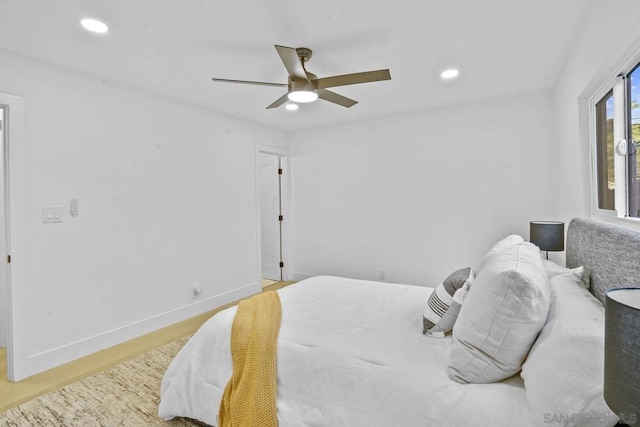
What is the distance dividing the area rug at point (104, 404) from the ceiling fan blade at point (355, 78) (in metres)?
2.35

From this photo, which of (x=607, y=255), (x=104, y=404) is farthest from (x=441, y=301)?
(x=104, y=404)

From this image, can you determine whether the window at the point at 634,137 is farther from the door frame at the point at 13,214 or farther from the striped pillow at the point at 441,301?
the door frame at the point at 13,214

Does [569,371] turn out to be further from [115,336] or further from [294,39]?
[115,336]

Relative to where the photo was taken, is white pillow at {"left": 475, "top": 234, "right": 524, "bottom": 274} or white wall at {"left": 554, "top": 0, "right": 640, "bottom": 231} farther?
white pillow at {"left": 475, "top": 234, "right": 524, "bottom": 274}

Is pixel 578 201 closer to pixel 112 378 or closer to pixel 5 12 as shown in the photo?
pixel 112 378

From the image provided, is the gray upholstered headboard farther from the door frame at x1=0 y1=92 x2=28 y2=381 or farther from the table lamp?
the door frame at x1=0 y1=92 x2=28 y2=381

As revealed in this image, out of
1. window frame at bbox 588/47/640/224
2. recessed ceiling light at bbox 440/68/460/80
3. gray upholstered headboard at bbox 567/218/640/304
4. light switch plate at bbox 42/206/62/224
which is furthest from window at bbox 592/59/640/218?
light switch plate at bbox 42/206/62/224

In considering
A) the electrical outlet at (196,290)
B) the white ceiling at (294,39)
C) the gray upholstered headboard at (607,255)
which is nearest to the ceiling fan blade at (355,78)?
the white ceiling at (294,39)

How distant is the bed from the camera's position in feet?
3.44

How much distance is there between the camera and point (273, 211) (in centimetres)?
535

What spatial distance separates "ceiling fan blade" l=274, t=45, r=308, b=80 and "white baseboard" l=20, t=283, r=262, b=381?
9.07 feet

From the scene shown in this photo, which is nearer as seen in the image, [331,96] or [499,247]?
[499,247]

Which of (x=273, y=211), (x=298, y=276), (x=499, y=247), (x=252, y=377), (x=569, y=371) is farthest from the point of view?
(x=273, y=211)

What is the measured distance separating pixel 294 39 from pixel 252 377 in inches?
84.9
